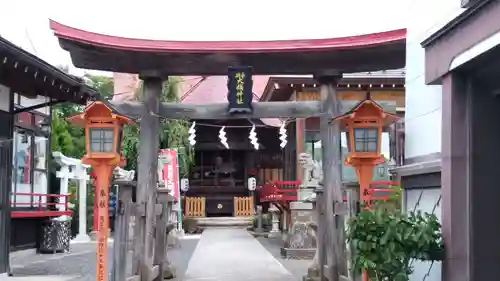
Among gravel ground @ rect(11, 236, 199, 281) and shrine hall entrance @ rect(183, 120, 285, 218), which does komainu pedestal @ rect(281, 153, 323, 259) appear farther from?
shrine hall entrance @ rect(183, 120, 285, 218)

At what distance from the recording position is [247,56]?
39.0 ft

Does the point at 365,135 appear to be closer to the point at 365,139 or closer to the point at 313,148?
the point at 365,139

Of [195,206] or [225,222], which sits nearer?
[225,222]

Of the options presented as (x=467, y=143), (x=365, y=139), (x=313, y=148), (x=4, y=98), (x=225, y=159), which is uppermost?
(x=4, y=98)

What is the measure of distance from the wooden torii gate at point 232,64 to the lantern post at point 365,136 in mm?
1369

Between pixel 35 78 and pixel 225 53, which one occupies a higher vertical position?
pixel 225 53

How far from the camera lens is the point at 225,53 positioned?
11766 mm

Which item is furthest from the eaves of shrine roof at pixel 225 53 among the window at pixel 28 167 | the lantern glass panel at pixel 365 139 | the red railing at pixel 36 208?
the red railing at pixel 36 208

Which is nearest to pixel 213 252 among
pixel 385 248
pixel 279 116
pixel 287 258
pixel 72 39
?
pixel 287 258

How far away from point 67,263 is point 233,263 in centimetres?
423

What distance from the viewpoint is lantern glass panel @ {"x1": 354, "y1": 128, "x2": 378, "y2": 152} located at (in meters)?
9.71

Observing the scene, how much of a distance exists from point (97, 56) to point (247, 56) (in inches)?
112

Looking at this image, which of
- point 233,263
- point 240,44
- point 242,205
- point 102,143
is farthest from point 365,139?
point 242,205

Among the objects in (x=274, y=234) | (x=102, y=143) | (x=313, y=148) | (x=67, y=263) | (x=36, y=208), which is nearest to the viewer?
(x=102, y=143)
